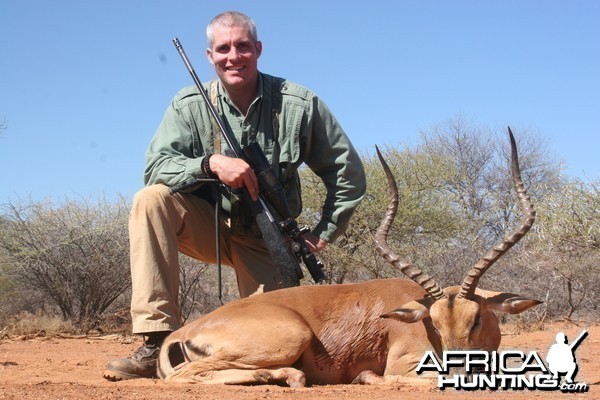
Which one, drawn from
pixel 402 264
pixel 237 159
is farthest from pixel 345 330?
pixel 237 159

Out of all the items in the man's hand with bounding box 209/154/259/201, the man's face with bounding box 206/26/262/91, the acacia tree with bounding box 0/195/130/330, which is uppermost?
the man's face with bounding box 206/26/262/91

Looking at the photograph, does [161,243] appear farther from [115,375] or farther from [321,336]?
[321,336]

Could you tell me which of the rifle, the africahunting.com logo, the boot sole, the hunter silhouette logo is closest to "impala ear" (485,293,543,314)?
the africahunting.com logo

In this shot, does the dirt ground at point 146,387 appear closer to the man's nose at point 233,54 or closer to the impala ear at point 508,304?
the impala ear at point 508,304

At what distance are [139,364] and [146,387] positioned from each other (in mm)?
797

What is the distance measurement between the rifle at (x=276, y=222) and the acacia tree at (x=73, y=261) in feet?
22.3

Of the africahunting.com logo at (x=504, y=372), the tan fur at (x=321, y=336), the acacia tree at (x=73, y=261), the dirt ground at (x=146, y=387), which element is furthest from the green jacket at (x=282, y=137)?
the acacia tree at (x=73, y=261)

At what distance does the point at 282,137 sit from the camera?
6734 millimetres

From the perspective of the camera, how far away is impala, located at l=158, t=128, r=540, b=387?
531cm

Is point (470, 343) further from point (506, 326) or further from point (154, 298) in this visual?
point (506, 326)

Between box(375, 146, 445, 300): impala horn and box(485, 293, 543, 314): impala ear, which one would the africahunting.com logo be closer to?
box(485, 293, 543, 314): impala ear

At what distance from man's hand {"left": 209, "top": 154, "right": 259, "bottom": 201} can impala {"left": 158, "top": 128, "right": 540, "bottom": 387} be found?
904 mm

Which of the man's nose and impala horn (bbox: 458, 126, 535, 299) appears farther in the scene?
the man's nose

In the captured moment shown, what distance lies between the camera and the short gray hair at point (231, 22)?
6.75 m
